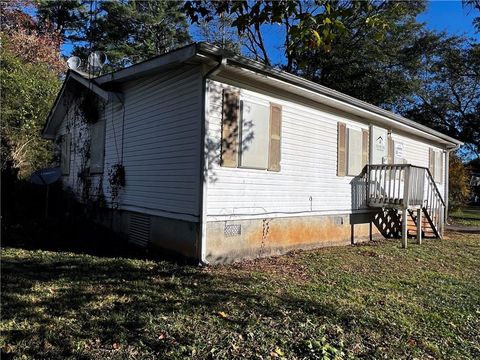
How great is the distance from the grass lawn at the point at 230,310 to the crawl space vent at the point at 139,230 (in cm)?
107

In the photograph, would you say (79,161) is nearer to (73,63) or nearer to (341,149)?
(73,63)

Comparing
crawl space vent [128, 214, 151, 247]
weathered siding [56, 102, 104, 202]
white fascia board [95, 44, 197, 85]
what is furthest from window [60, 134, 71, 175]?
crawl space vent [128, 214, 151, 247]

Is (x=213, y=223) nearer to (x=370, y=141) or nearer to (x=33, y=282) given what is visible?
(x=33, y=282)

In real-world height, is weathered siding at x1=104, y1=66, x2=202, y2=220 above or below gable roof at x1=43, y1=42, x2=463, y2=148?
below

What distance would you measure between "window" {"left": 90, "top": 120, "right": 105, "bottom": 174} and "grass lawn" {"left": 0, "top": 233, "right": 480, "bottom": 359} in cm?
309

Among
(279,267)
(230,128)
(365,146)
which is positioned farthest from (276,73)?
(365,146)

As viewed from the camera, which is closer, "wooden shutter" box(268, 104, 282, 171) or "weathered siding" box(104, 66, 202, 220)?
"weathered siding" box(104, 66, 202, 220)

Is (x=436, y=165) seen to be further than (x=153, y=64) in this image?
Yes

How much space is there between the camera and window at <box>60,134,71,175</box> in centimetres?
1188

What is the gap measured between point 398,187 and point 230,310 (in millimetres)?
7161

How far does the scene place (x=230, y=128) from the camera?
701 cm

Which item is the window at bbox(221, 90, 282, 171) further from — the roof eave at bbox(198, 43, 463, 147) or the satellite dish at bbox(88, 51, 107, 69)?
the satellite dish at bbox(88, 51, 107, 69)

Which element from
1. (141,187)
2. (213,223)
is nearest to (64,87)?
(141,187)

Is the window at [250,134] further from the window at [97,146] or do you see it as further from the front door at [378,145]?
the window at [97,146]
